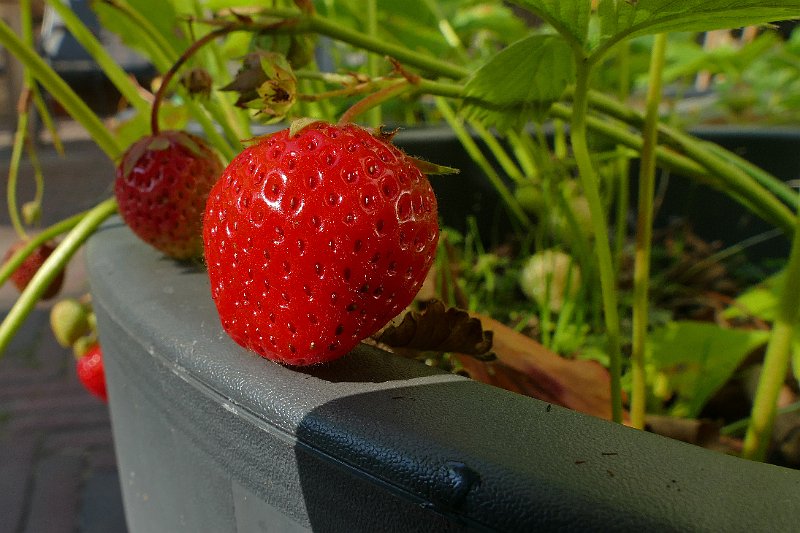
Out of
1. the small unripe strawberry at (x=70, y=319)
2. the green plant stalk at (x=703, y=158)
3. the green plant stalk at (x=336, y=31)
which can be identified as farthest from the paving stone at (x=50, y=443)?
the green plant stalk at (x=703, y=158)

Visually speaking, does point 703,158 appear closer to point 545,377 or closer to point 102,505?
point 545,377

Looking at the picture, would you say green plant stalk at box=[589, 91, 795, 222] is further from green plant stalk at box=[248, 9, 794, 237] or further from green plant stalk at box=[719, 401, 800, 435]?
green plant stalk at box=[719, 401, 800, 435]

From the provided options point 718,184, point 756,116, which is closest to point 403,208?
point 718,184

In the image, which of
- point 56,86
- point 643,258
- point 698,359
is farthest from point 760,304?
point 56,86

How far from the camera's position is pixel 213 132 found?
54cm

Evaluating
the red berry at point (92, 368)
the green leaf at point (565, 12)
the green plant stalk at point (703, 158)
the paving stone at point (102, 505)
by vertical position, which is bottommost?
the paving stone at point (102, 505)

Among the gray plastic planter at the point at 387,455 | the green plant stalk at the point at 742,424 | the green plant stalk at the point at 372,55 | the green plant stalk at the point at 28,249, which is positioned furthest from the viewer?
the green plant stalk at the point at 372,55

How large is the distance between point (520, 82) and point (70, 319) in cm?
52

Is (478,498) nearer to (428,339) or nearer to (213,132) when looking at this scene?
(428,339)

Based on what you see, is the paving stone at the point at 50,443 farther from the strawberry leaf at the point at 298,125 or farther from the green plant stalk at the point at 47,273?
the strawberry leaf at the point at 298,125

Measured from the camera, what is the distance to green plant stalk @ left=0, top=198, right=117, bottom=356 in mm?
484

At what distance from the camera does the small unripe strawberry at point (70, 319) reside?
2.29 feet

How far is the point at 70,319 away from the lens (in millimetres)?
699

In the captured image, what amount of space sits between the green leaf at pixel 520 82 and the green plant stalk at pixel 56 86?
288 millimetres
